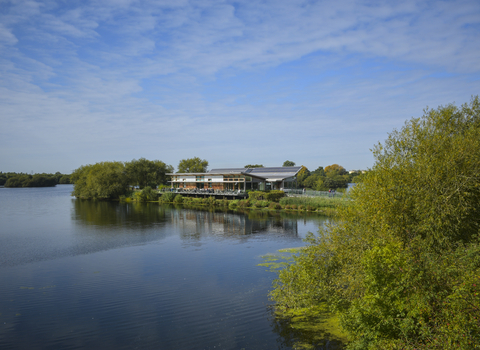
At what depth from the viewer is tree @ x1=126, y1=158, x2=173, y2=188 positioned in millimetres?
90000

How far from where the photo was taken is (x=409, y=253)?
11016mm

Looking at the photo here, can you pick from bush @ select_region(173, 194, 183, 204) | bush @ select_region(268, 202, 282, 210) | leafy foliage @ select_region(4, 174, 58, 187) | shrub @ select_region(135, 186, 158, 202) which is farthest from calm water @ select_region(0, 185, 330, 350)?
leafy foliage @ select_region(4, 174, 58, 187)

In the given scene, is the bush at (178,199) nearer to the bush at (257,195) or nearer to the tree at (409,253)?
the bush at (257,195)

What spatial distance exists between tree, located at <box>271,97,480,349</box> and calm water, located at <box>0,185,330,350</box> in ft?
11.3

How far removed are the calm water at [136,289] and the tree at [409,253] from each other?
3.43 m

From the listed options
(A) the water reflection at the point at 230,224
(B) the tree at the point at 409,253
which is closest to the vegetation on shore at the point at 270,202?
(A) the water reflection at the point at 230,224

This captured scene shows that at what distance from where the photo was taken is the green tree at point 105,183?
8350cm

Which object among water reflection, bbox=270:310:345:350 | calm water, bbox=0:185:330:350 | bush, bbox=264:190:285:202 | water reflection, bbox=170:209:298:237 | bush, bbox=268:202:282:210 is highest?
bush, bbox=264:190:285:202

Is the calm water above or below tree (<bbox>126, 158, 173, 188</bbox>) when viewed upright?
below

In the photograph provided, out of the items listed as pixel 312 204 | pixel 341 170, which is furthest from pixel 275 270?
pixel 341 170

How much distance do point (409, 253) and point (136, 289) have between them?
1477 centimetres

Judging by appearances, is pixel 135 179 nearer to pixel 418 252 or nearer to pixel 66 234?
pixel 66 234

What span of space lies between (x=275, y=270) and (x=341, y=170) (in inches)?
5836

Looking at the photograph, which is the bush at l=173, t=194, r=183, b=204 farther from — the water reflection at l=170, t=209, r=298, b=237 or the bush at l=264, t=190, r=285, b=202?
the bush at l=264, t=190, r=285, b=202
